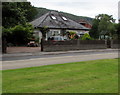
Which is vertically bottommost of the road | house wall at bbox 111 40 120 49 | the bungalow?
the road

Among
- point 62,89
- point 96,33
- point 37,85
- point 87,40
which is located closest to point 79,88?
point 62,89

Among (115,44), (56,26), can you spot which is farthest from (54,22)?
(115,44)

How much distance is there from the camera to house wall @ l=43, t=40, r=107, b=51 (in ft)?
80.2

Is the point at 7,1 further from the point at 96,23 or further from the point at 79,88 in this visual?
the point at 96,23

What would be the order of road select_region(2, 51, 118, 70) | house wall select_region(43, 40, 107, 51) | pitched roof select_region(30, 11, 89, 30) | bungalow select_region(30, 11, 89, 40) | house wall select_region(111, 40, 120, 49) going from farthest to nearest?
pitched roof select_region(30, 11, 89, 30) < bungalow select_region(30, 11, 89, 40) < house wall select_region(111, 40, 120, 49) < house wall select_region(43, 40, 107, 51) < road select_region(2, 51, 118, 70)

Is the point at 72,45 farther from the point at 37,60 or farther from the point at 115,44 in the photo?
the point at 37,60

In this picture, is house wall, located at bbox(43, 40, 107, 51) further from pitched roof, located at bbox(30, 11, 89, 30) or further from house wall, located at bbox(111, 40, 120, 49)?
pitched roof, located at bbox(30, 11, 89, 30)

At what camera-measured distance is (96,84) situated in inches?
230

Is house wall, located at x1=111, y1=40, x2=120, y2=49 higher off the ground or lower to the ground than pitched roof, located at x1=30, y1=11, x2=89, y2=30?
lower

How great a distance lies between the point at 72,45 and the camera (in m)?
26.7

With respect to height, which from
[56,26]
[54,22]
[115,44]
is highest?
[54,22]

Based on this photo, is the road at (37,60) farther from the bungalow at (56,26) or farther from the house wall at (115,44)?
the bungalow at (56,26)

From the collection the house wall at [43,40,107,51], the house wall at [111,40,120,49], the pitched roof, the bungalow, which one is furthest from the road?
the pitched roof

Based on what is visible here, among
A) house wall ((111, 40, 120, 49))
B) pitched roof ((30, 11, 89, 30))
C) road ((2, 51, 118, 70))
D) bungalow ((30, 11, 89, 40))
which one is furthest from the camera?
pitched roof ((30, 11, 89, 30))
